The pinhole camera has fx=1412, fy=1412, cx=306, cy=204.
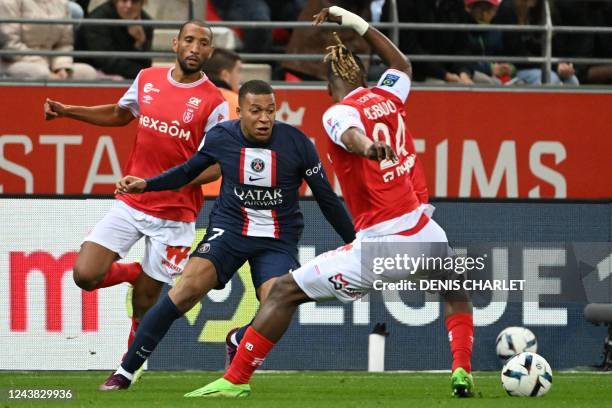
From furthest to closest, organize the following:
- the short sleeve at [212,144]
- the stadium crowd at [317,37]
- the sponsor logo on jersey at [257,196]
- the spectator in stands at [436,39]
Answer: the spectator in stands at [436,39] < the stadium crowd at [317,37] < the sponsor logo on jersey at [257,196] < the short sleeve at [212,144]

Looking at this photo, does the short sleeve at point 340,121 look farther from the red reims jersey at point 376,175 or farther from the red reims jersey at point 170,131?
the red reims jersey at point 170,131

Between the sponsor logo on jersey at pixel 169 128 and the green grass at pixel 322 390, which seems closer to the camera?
the green grass at pixel 322 390

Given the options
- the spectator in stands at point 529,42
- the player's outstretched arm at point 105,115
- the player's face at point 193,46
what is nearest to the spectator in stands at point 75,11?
the spectator in stands at point 529,42

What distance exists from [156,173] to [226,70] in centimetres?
390

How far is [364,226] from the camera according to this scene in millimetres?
8234

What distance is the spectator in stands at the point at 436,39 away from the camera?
15.5 m

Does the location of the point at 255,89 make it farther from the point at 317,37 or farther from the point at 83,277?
the point at 317,37

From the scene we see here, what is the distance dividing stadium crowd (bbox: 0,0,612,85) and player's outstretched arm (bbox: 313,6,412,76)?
6179 mm

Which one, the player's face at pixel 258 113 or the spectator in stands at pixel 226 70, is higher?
the spectator in stands at pixel 226 70

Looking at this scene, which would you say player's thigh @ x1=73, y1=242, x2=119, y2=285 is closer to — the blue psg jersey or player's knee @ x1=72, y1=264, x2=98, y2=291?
player's knee @ x1=72, y1=264, x2=98, y2=291

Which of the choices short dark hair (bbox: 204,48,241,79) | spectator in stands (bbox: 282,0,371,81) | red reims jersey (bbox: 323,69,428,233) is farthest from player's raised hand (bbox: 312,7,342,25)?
spectator in stands (bbox: 282,0,371,81)

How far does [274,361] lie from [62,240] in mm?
1990

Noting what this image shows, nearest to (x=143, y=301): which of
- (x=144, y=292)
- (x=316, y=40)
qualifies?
(x=144, y=292)

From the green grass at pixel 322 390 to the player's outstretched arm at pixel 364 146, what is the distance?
5.25ft
